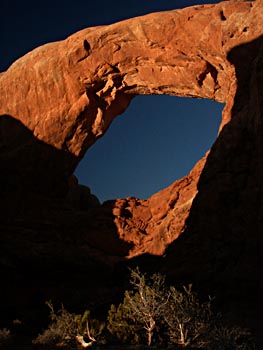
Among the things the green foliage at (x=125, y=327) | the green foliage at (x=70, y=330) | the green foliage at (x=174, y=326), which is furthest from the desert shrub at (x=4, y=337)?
the green foliage at (x=174, y=326)

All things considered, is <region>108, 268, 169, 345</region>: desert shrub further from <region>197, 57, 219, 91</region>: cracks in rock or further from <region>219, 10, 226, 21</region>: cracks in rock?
<region>219, 10, 226, 21</region>: cracks in rock

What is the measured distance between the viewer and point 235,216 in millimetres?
19031

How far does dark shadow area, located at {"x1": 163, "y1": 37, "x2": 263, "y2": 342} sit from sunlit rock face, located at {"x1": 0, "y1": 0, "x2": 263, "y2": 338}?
0.19 feet

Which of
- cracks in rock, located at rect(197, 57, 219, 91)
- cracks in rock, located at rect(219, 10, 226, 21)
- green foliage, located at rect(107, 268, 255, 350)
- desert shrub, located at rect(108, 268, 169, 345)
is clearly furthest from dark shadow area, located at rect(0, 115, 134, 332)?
cracks in rock, located at rect(219, 10, 226, 21)

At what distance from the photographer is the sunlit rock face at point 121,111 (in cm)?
1953

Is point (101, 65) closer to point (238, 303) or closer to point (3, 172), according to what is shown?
point (3, 172)

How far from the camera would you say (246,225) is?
18.3m

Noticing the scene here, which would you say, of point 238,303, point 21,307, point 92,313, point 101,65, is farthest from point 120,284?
point 101,65

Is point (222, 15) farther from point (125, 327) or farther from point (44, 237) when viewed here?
point (125, 327)

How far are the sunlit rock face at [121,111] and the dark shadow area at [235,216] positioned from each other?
6 centimetres

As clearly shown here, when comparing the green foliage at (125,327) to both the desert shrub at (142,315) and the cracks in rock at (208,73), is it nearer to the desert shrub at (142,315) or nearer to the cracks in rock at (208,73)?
the desert shrub at (142,315)

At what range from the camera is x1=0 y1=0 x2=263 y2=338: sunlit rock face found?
19.5m

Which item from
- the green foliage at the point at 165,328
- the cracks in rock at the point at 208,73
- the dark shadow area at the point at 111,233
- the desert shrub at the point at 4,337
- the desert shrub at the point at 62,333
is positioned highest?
the cracks in rock at the point at 208,73

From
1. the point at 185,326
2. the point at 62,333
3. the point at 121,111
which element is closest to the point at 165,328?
the point at 185,326
